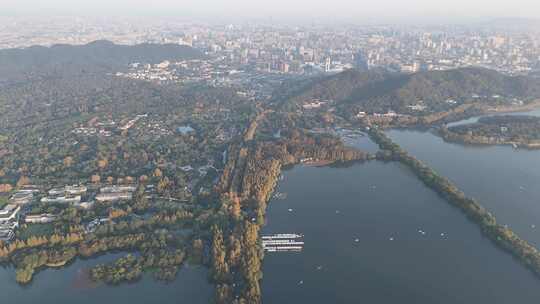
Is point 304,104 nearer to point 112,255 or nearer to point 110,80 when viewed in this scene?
point 110,80

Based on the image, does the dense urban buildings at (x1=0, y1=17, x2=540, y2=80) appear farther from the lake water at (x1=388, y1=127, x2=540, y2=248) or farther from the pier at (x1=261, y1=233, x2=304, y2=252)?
the pier at (x1=261, y1=233, x2=304, y2=252)

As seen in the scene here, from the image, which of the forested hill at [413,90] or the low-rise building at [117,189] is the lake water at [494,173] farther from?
the low-rise building at [117,189]

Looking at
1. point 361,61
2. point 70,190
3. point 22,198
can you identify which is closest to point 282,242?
point 70,190

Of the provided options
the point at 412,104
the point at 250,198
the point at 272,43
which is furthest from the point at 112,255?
the point at 272,43

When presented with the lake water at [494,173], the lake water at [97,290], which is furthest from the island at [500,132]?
the lake water at [97,290]

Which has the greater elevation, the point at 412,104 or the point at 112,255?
the point at 412,104
